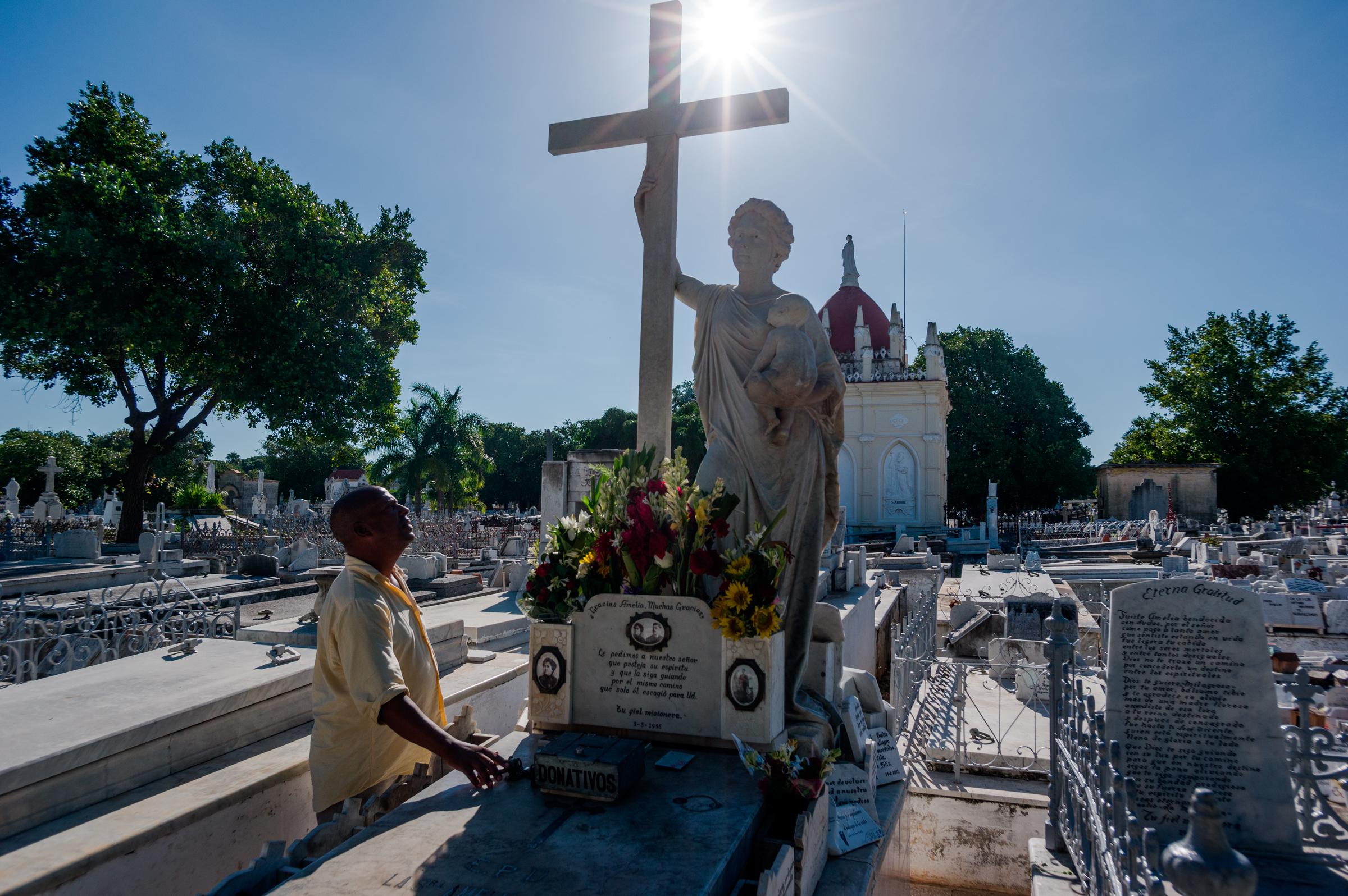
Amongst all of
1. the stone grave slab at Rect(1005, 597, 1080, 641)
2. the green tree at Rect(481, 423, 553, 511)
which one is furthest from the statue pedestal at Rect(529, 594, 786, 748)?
the green tree at Rect(481, 423, 553, 511)

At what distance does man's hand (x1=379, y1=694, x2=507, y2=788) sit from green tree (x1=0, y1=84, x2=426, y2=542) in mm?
15300

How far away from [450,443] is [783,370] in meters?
29.3

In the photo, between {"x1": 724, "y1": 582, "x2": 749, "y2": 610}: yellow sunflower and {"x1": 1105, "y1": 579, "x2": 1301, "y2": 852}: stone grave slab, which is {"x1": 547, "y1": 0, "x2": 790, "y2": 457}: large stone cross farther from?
{"x1": 1105, "y1": 579, "x2": 1301, "y2": 852}: stone grave slab

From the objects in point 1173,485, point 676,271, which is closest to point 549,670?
point 676,271

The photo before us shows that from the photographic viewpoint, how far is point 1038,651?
27.8 feet

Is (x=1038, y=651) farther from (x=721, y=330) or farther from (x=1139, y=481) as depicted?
(x=1139, y=481)

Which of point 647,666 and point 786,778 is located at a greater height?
point 647,666

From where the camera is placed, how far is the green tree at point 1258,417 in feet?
112

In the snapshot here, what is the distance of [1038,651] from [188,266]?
16721 mm

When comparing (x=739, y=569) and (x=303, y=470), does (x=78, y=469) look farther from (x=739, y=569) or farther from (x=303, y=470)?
(x=739, y=569)

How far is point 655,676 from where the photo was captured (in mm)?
3096

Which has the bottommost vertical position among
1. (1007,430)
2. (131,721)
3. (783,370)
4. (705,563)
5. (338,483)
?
(131,721)

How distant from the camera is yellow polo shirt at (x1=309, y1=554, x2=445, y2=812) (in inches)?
97.4

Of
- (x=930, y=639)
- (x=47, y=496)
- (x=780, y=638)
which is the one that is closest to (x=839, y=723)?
(x=780, y=638)
